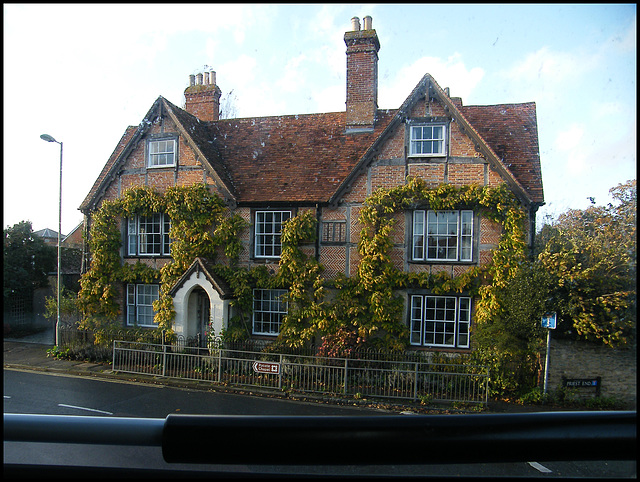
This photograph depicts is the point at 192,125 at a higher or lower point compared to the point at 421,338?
higher

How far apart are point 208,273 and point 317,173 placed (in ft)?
11.4

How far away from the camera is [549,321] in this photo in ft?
19.9

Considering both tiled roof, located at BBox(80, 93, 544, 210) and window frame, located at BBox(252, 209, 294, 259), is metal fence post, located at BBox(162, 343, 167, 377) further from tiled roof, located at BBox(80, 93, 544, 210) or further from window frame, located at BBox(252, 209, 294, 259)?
tiled roof, located at BBox(80, 93, 544, 210)

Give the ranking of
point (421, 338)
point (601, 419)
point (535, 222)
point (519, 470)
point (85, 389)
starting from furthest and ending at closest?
point (421, 338)
point (535, 222)
point (85, 389)
point (519, 470)
point (601, 419)

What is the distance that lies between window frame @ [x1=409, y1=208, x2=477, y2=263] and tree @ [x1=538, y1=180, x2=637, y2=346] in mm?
1393

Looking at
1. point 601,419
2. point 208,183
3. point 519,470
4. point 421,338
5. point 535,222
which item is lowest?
point 421,338

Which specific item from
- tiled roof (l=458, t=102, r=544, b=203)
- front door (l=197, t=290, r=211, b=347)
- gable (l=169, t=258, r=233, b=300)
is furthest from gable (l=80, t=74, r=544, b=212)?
front door (l=197, t=290, r=211, b=347)

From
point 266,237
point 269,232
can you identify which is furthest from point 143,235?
point 269,232

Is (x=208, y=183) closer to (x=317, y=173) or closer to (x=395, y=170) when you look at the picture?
(x=317, y=173)

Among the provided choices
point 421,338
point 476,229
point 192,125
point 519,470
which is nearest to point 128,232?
point 192,125

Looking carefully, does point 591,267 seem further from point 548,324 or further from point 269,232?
point 269,232

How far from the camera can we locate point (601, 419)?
0.64 meters

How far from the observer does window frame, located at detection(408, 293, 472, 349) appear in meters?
8.60

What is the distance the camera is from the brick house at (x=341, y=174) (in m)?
8.70
